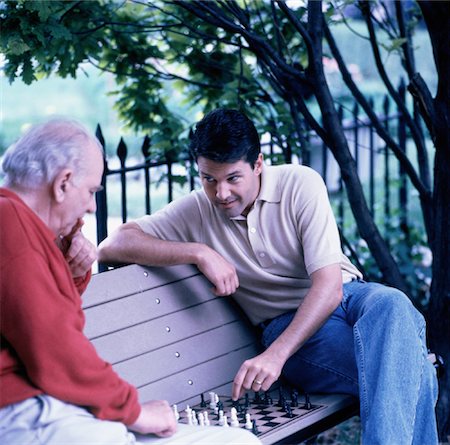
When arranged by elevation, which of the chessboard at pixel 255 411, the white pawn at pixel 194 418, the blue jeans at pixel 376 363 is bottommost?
the chessboard at pixel 255 411

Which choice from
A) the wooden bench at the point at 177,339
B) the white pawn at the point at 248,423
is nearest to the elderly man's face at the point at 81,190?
the wooden bench at the point at 177,339

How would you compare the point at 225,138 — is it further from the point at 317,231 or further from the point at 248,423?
the point at 248,423

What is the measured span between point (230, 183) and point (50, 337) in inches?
52.6

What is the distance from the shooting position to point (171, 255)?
3674 millimetres

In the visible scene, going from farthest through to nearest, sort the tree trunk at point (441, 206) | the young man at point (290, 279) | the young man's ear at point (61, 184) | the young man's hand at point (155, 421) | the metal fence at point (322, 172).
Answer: the metal fence at point (322, 172)
the tree trunk at point (441, 206)
the young man at point (290, 279)
the young man's hand at point (155, 421)
the young man's ear at point (61, 184)

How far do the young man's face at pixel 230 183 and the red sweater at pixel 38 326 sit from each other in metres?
1.11

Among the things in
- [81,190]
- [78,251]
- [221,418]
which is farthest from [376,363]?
[81,190]

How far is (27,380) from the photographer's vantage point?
2.54m

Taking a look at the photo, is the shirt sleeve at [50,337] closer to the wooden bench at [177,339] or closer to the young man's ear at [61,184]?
the young man's ear at [61,184]

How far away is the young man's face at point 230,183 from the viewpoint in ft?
11.8

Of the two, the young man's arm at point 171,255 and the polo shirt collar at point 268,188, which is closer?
the young man's arm at point 171,255

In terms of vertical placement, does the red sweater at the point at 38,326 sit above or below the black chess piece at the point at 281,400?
above

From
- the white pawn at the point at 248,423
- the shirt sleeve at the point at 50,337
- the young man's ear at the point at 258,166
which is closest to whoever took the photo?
the shirt sleeve at the point at 50,337

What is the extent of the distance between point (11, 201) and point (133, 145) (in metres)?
13.0
